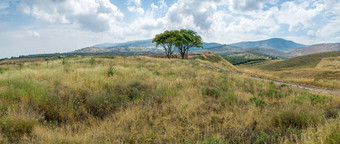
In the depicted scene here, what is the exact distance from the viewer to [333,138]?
2924mm

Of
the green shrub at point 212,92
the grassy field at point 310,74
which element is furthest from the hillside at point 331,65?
the green shrub at point 212,92

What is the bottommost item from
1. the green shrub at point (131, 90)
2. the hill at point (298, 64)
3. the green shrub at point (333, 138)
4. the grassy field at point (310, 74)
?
the hill at point (298, 64)

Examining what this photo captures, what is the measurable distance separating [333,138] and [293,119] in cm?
136

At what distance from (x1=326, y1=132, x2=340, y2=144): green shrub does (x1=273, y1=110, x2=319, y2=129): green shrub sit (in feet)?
3.35

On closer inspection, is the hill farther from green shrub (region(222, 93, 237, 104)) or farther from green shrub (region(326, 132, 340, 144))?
green shrub (region(326, 132, 340, 144))

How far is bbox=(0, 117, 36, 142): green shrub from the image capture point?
355cm

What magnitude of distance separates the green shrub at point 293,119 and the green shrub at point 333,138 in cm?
102

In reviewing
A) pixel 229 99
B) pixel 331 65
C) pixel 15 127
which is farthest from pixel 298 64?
pixel 15 127

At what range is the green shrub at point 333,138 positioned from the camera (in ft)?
9.16

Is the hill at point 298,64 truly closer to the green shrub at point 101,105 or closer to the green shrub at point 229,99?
the green shrub at point 229,99

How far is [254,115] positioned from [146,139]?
3.23m

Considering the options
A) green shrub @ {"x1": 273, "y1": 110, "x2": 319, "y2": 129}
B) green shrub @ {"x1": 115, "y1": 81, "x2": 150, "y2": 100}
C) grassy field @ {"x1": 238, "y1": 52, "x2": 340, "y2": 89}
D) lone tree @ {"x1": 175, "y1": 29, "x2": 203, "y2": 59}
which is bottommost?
grassy field @ {"x1": 238, "y1": 52, "x2": 340, "y2": 89}

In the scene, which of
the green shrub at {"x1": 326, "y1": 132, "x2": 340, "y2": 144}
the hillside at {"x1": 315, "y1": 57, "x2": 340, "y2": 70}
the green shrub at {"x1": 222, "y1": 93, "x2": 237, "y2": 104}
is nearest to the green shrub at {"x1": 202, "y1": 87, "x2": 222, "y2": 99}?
the green shrub at {"x1": 222, "y1": 93, "x2": 237, "y2": 104}

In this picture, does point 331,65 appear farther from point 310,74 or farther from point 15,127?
point 15,127
